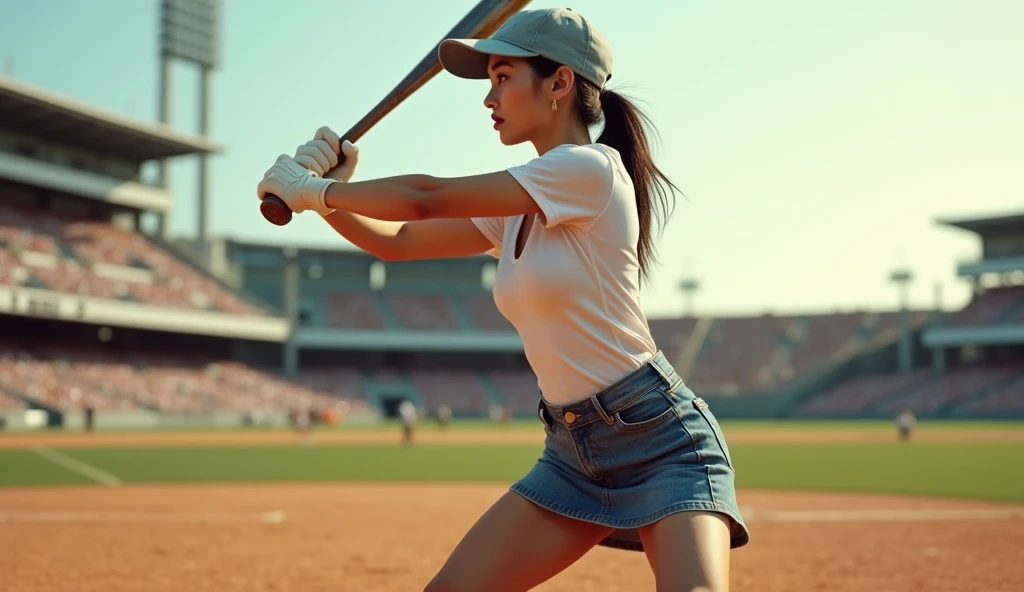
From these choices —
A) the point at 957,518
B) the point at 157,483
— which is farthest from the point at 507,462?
the point at 957,518

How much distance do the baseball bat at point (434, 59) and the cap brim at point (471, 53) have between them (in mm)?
260

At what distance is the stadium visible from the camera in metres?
8.93

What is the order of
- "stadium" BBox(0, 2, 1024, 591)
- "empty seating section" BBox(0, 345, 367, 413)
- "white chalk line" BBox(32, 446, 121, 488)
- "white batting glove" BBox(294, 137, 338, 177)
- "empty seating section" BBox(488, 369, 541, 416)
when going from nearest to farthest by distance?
"white batting glove" BBox(294, 137, 338, 177) → "stadium" BBox(0, 2, 1024, 591) → "white chalk line" BBox(32, 446, 121, 488) → "empty seating section" BBox(0, 345, 367, 413) → "empty seating section" BBox(488, 369, 541, 416)

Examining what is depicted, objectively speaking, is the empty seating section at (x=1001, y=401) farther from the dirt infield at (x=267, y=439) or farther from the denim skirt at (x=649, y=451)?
the denim skirt at (x=649, y=451)

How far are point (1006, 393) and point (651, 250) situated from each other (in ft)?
194

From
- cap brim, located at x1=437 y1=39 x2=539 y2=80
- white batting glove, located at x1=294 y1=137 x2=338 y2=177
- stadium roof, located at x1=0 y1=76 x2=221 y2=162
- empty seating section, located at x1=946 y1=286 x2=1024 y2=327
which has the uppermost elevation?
stadium roof, located at x1=0 y1=76 x2=221 y2=162

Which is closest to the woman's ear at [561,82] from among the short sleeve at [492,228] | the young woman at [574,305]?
the young woman at [574,305]

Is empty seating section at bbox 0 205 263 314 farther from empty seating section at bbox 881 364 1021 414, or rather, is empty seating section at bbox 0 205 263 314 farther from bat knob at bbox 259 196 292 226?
bat knob at bbox 259 196 292 226

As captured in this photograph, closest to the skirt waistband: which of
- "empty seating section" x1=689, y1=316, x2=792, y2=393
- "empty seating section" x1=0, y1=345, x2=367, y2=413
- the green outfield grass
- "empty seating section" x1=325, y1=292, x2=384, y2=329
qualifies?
the green outfield grass

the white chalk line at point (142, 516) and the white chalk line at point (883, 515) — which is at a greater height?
the white chalk line at point (883, 515)

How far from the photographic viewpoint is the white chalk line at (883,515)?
38.4 feet

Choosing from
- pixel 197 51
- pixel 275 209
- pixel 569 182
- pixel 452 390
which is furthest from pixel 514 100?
pixel 197 51

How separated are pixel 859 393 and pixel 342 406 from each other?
3254 centimetres

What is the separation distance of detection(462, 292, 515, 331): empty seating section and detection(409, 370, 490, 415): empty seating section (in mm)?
3706
